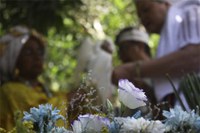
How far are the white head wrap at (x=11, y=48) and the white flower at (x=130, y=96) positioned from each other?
2459mm

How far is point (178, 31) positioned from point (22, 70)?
130 cm

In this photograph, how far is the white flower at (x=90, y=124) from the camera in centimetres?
105

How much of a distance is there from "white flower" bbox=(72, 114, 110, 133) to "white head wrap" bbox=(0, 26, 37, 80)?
2.46 metres

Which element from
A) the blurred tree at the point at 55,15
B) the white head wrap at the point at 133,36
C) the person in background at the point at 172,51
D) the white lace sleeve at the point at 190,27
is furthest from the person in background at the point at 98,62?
the white lace sleeve at the point at 190,27

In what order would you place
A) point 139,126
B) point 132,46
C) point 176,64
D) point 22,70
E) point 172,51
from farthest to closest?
1. point 22,70
2. point 132,46
3. point 172,51
4. point 176,64
5. point 139,126

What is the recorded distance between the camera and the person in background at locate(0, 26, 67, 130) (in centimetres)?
313

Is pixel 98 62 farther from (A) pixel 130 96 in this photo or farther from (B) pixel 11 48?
(A) pixel 130 96

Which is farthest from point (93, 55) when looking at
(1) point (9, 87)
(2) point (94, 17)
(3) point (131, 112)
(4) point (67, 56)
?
(4) point (67, 56)

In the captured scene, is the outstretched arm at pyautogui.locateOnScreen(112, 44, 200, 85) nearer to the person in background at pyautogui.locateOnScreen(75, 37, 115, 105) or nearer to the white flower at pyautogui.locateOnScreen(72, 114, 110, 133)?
the person in background at pyautogui.locateOnScreen(75, 37, 115, 105)

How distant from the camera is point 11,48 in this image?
355 cm

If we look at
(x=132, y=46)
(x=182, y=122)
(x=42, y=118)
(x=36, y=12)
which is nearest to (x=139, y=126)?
(x=182, y=122)

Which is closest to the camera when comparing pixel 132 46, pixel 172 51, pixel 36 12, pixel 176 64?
pixel 176 64

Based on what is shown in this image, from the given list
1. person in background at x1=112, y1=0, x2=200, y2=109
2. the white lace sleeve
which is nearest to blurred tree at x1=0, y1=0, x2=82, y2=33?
person in background at x1=112, y1=0, x2=200, y2=109

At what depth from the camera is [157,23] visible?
8.52ft
